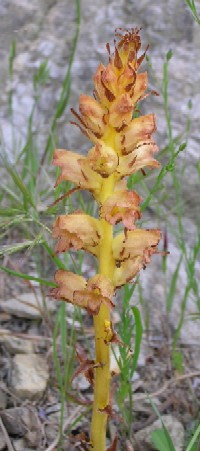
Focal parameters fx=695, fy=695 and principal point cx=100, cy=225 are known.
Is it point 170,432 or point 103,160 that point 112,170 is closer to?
point 103,160

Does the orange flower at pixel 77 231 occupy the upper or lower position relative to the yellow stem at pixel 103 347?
upper

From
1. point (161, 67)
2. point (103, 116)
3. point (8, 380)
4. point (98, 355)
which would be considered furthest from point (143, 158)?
point (161, 67)

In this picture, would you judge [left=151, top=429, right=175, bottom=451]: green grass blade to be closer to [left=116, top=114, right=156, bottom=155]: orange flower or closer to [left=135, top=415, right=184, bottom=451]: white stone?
[left=135, top=415, right=184, bottom=451]: white stone

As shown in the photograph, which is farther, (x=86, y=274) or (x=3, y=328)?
(x=86, y=274)

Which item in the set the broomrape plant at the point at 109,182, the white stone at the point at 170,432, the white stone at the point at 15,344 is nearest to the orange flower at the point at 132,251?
the broomrape plant at the point at 109,182

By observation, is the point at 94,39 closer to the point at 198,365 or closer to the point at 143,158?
the point at 198,365

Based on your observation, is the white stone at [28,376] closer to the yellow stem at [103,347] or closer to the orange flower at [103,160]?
the yellow stem at [103,347]

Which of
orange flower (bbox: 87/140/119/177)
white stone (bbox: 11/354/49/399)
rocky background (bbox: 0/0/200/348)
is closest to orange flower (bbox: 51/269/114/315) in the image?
orange flower (bbox: 87/140/119/177)
